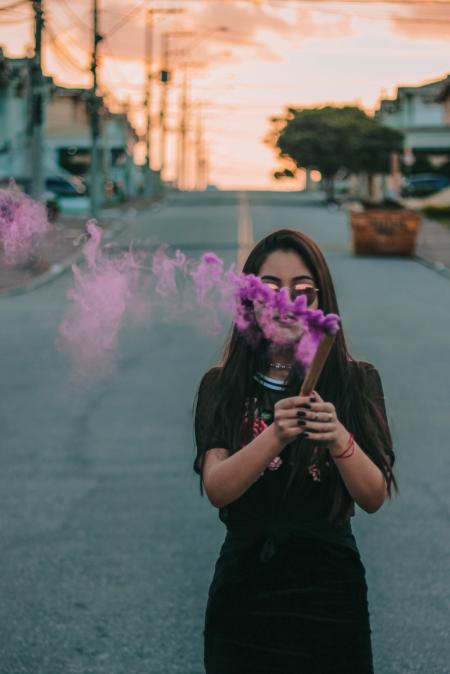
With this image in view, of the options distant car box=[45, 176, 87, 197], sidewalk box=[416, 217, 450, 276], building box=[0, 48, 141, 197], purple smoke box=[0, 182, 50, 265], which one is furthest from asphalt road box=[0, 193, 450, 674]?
building box=[0, 48, 141, 197]

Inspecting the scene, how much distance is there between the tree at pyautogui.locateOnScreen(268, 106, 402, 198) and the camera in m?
77.7

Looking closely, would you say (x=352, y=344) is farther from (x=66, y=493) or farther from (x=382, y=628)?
(x=382, y=628)

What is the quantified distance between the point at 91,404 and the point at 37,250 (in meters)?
8.76

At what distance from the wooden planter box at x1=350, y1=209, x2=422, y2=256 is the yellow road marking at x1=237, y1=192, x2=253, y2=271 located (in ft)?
9.34

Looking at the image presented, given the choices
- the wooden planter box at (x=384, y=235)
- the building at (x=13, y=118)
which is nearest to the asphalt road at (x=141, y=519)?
the wooden planter box at (x=384, y=235)

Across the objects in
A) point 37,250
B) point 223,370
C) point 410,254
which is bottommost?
point 410,254

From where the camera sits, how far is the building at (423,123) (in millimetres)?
87125

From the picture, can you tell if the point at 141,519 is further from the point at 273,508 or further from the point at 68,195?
the point at 68,195

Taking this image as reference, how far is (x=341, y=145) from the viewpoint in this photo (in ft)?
255

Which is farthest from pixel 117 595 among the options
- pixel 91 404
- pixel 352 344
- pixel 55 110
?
pixel 55 110

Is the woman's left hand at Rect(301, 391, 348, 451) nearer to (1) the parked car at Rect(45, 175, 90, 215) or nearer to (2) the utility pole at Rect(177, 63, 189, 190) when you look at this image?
(1) the parked car at Rect(45, 175, 90, 215)

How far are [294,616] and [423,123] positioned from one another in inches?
3604

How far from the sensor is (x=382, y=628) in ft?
20.1

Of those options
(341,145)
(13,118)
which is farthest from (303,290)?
(341,145)
